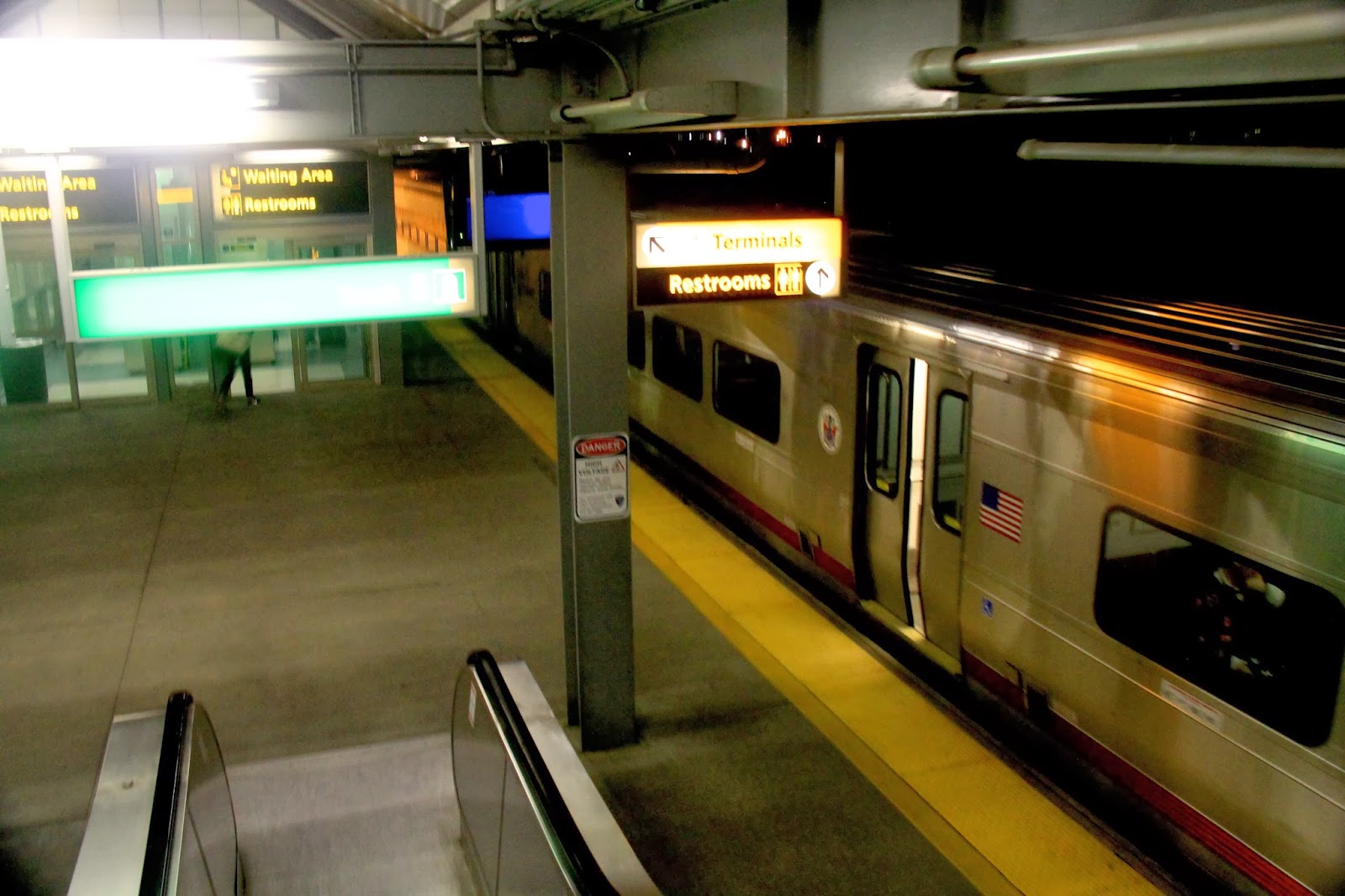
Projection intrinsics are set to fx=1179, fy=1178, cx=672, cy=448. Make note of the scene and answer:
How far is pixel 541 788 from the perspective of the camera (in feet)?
12.9

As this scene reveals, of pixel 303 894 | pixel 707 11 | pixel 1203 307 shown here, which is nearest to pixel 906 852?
pixel 303 894

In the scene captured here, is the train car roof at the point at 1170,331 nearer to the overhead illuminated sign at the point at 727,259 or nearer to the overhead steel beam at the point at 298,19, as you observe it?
the overhead illuminated sign at the point at 727,259

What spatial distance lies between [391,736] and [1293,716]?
178 inches

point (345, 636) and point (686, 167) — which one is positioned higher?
point (686, 167)

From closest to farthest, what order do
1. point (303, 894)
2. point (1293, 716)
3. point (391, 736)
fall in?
point (1293, 716)
point (303, 894)
point (391, 736)

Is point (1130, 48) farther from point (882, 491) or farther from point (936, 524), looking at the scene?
point (882, 491)

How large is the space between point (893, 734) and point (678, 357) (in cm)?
486

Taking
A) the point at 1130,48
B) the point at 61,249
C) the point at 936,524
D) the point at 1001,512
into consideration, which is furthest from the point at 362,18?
the point at 1130,48

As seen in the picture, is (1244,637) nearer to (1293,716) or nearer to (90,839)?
(1293,716)

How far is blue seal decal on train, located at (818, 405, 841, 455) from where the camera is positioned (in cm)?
754

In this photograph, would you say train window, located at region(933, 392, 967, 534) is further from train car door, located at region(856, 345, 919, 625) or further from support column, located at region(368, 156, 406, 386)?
support column, located at region(368, 156, 406, 386)

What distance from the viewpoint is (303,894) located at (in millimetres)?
5160

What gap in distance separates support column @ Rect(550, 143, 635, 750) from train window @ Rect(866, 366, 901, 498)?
69.2 inches

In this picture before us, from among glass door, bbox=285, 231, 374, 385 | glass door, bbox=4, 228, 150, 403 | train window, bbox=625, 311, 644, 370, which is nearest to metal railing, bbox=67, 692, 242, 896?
train window, bbox=625, 311, 644, 370
